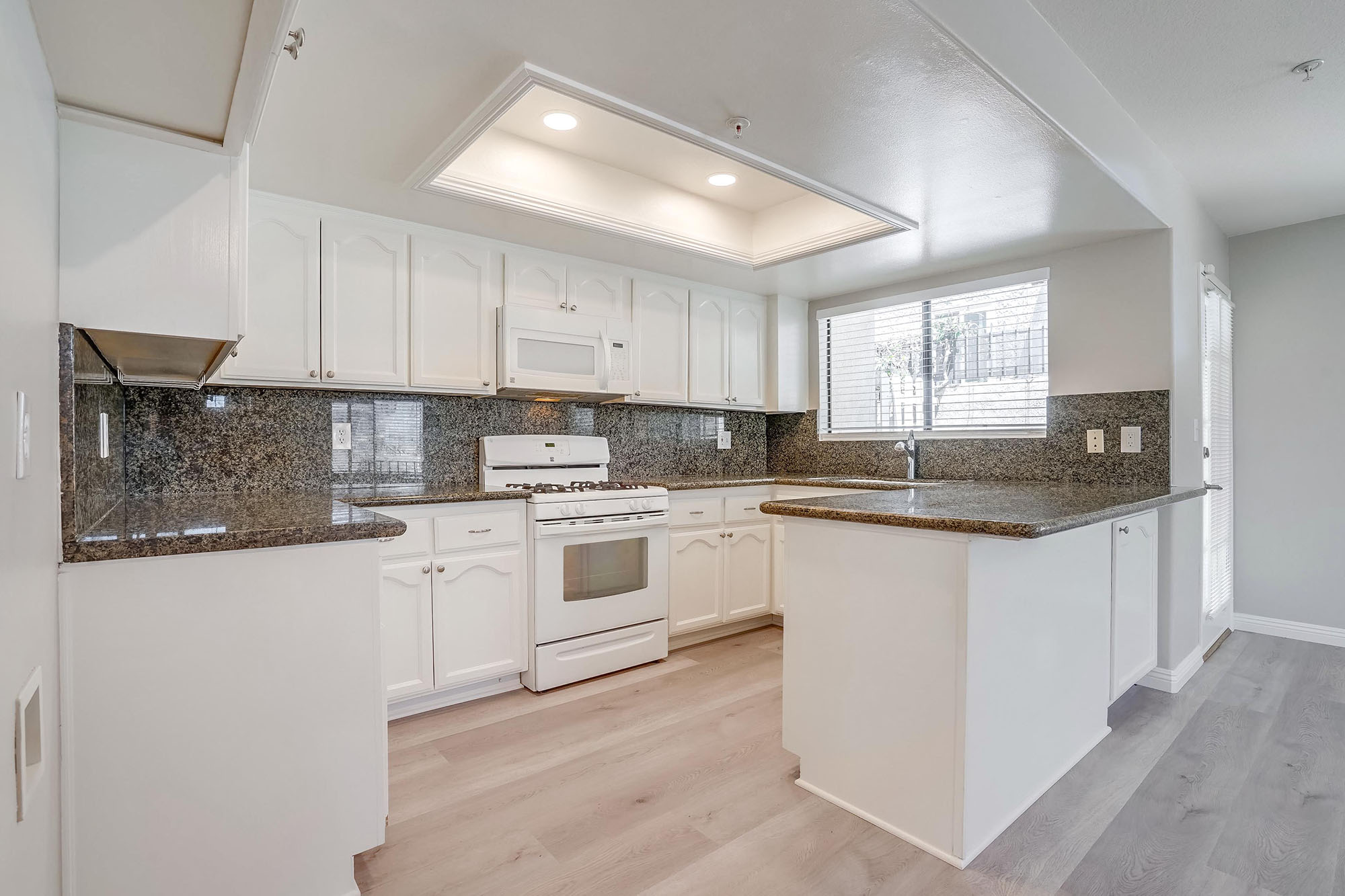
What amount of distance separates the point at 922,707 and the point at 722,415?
9.38ft

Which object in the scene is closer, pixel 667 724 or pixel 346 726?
pixel 346 726

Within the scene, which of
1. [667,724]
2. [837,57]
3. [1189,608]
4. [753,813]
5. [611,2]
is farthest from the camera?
[1189,608]

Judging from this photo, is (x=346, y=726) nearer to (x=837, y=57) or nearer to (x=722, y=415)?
(x=837, y=57)

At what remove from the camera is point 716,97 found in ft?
6.10

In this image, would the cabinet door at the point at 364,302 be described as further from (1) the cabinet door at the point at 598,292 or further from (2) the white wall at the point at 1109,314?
(2) the white wall at the point at 1109,314

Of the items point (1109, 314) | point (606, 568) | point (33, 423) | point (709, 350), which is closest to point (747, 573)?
point (606, 568)

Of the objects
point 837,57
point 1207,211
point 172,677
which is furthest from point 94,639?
point 1207,211

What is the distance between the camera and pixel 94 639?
1304 mm

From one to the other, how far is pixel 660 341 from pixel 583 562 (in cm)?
136

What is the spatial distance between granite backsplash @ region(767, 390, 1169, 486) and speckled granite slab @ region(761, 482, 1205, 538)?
243mm

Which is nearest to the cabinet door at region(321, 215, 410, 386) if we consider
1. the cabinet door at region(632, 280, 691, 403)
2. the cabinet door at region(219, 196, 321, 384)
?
the cabinet door at region(219, 196, 321, 384)

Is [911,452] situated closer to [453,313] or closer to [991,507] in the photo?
[991,507]

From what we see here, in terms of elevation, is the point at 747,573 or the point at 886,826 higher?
the point at 747,573

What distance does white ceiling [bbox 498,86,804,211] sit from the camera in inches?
95.7
